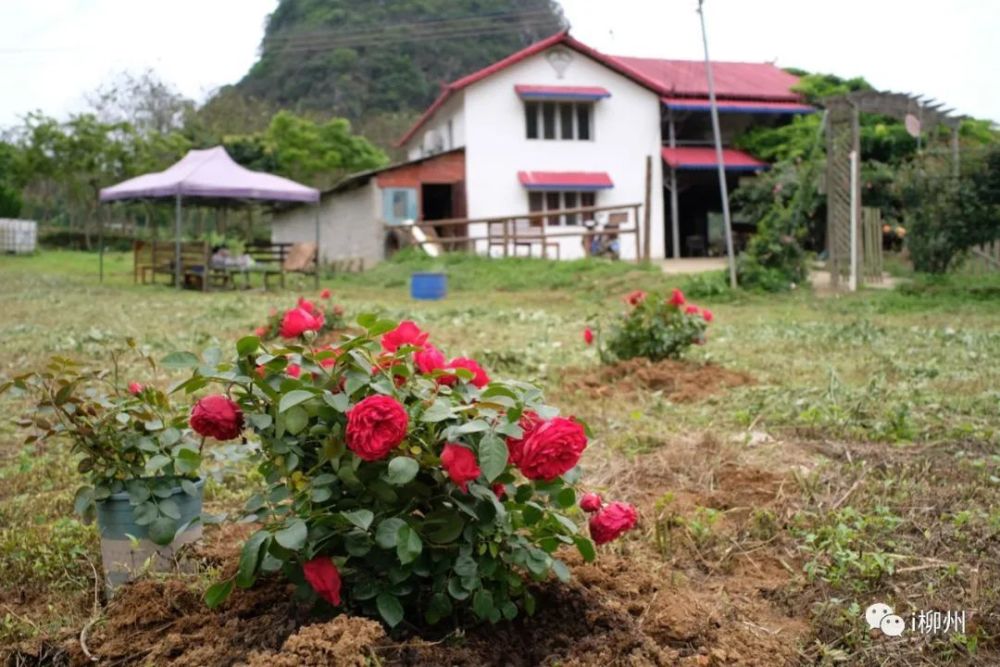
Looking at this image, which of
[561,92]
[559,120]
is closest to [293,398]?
[561,92]

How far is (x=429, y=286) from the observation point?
14.5m

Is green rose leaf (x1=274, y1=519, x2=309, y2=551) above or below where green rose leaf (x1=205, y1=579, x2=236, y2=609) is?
above

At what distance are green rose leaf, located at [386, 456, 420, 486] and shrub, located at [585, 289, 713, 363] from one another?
4333mm

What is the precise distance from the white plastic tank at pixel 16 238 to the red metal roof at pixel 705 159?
22.4 m

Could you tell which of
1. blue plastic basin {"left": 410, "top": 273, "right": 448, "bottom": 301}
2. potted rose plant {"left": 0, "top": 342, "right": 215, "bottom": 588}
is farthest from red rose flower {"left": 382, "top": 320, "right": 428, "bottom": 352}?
blue plastic basin {"left": 410, "top": 273, "right": 448, "bottom": 301}

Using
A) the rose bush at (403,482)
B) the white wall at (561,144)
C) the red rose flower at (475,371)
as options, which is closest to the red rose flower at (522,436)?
the rose bush at (403,482)

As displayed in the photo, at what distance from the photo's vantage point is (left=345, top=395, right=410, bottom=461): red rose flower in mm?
1603

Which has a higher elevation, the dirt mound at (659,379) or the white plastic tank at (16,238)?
the white plastic tank at (16,238)

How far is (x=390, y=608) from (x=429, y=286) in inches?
504

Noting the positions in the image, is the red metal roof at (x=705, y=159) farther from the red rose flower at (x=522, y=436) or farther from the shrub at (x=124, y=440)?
the red rose flower at (x=522, y=436)

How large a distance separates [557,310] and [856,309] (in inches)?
144

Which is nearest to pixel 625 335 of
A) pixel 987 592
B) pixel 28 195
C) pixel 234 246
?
pixel 987 592

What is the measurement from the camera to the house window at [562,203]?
25.0m

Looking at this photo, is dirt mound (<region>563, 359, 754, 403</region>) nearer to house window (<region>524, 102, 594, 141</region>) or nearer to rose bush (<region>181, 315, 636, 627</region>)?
rose bush (<region>181, 315, 636, 627</region>)
